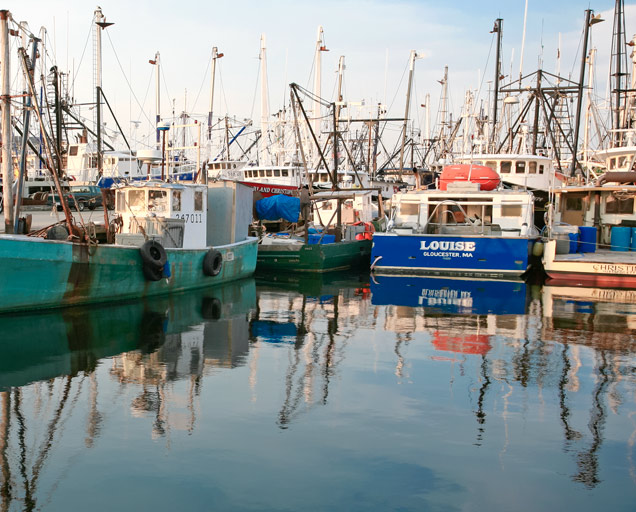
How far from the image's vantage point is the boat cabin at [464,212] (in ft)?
73.5

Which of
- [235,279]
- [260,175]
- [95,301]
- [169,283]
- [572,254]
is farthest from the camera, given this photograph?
[260,175]

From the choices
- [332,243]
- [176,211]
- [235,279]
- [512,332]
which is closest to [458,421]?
[512,332]

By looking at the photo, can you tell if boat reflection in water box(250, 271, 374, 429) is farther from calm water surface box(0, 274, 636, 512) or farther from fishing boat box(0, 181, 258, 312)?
fishing boat box(0, 181, 258, 312)

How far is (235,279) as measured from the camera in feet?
66.6

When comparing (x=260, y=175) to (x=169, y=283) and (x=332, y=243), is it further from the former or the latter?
(x=169, y=283)

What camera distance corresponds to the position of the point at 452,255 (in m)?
21.2

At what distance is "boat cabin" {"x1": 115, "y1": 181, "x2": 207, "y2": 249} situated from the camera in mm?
16859

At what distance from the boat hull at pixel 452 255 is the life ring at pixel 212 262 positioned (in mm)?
5745

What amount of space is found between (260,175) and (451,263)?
65.3 ft

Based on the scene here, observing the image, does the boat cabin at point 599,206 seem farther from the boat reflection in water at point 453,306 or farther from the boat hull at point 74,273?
the boat hull at point 74,273

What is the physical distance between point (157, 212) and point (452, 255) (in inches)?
366

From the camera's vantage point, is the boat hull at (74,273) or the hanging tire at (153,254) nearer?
the boat hull at (74,273)

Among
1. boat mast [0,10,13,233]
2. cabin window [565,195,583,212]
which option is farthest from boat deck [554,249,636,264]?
boat mast [0,10,13,233]

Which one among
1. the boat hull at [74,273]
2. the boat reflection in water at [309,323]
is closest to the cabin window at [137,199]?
the boat hull at [74,273]
